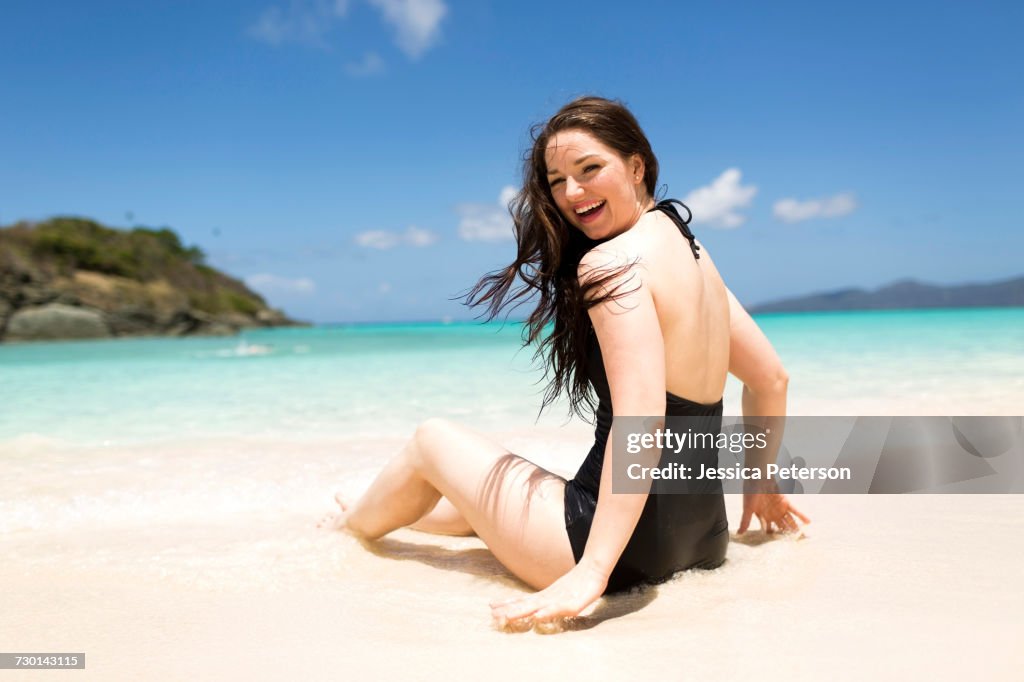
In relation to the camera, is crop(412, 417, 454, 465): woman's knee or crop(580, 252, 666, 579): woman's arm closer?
crop(580, 252, 666, 579): woman's arm

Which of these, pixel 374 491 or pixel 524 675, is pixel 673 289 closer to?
pixel 524 675

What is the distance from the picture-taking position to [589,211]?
7.52ft

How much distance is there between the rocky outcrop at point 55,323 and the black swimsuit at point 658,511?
103 ft

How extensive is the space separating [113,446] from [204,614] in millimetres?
3882

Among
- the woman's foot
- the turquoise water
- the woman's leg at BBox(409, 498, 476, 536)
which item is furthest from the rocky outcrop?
the woman's leg at BBox(409, 498, 476, 536)

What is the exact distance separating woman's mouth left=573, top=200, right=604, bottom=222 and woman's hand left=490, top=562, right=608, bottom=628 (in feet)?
3.51

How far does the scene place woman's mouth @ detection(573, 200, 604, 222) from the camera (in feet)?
7.43

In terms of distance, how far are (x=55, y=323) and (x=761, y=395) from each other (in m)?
31.7

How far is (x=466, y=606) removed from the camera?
7.43 feet

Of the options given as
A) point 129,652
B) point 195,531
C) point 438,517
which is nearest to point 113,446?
point 195,531

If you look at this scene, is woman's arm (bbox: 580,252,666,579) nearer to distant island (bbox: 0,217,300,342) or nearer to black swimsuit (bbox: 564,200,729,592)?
black swimsuit (bbox: 564,200,729,592)

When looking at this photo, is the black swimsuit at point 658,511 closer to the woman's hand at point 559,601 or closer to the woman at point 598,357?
the woman at point 598,357

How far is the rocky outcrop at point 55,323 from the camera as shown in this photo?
27375 mm

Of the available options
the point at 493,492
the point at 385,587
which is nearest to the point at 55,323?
the point at 385,587
